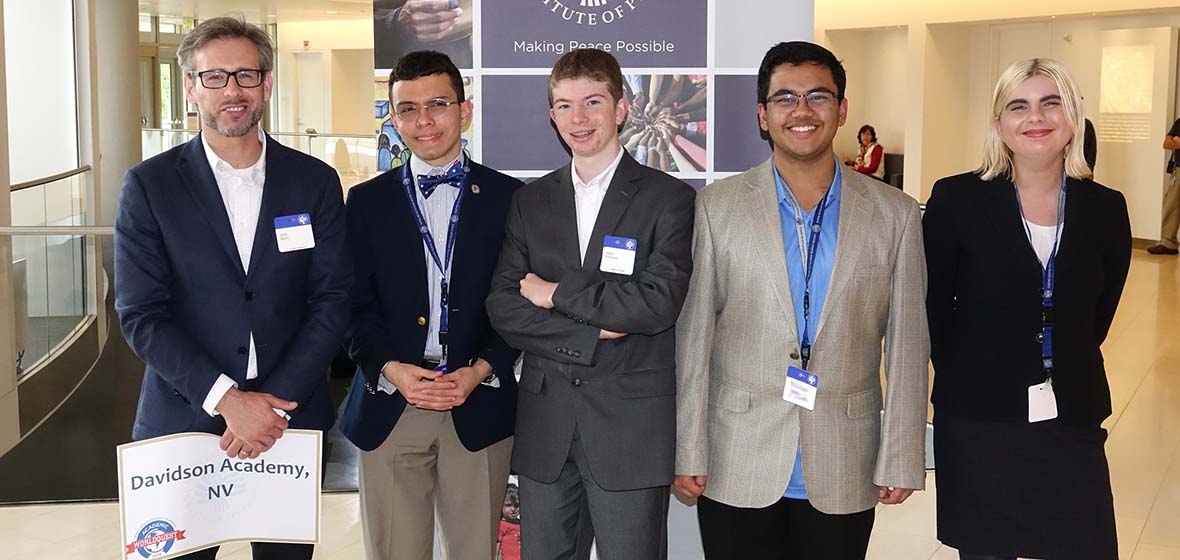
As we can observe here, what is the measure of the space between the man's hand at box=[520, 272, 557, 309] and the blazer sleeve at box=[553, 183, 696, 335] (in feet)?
0.08

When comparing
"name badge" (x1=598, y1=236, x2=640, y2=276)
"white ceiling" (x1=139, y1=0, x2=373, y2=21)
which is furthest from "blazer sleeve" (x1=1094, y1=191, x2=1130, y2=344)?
"white ceiling" (x1=139, y1=0, x2=373, y2=21)

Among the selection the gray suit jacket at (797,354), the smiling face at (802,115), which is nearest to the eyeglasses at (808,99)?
the smiling face at (802,115)

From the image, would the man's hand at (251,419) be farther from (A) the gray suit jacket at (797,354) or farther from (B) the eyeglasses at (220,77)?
(A) the gray suit jacket at (797,354)

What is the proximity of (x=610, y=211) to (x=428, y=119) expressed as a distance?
590 mm

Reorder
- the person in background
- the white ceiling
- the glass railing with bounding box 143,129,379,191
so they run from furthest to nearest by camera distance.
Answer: the white ceiling → the glass railing with bounding box 143,129,379,191 → the person in background

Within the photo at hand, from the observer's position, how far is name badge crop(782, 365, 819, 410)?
266 cm

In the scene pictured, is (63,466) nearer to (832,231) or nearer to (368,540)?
(368,540)

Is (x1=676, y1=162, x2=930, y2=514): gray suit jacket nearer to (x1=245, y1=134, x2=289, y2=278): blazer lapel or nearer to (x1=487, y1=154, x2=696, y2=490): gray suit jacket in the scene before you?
(x1=487, y1=154, x2=696, y2=490): gray suit jacket

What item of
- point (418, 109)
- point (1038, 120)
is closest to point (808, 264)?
point (1038, 120)

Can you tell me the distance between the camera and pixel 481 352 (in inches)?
122

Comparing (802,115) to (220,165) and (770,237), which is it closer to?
(770,237)

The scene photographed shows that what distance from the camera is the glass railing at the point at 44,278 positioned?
22.7 feet

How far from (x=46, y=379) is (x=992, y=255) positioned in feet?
22.7

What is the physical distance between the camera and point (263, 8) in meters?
23.3
